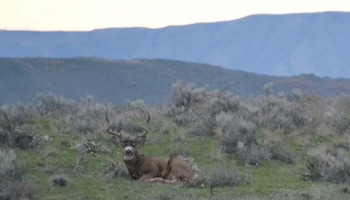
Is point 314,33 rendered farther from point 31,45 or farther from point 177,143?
point 177,143

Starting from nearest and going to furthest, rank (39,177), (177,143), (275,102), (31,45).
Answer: (39,177), (177,143), (275,102), (31,45)

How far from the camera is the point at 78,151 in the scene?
52.5 ft

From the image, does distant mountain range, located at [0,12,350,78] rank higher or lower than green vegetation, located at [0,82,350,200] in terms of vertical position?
higher

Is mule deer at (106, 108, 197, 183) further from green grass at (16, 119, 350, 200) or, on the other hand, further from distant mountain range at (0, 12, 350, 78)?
distant mountain range at (0, 12, 350, 78)

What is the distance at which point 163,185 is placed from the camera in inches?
520

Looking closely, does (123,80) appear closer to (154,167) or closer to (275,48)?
(154,167)

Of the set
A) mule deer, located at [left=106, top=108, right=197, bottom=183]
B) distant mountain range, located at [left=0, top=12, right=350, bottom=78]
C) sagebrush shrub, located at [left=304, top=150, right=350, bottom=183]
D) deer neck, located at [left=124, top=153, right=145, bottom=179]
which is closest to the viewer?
mule deer, located at [left=106, top=108, right=197, bottom=183]

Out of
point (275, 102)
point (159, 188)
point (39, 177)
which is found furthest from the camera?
point (275, 102)

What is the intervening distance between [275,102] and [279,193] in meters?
14.5

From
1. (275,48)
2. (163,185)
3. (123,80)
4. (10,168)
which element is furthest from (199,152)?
(275,48)

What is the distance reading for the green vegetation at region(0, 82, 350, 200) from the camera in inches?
496

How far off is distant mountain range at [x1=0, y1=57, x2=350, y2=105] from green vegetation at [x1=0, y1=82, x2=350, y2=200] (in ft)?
139

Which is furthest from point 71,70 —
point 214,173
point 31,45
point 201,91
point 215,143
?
point 31,45

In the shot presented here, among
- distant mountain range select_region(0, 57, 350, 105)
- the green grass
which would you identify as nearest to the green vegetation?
the green grass
